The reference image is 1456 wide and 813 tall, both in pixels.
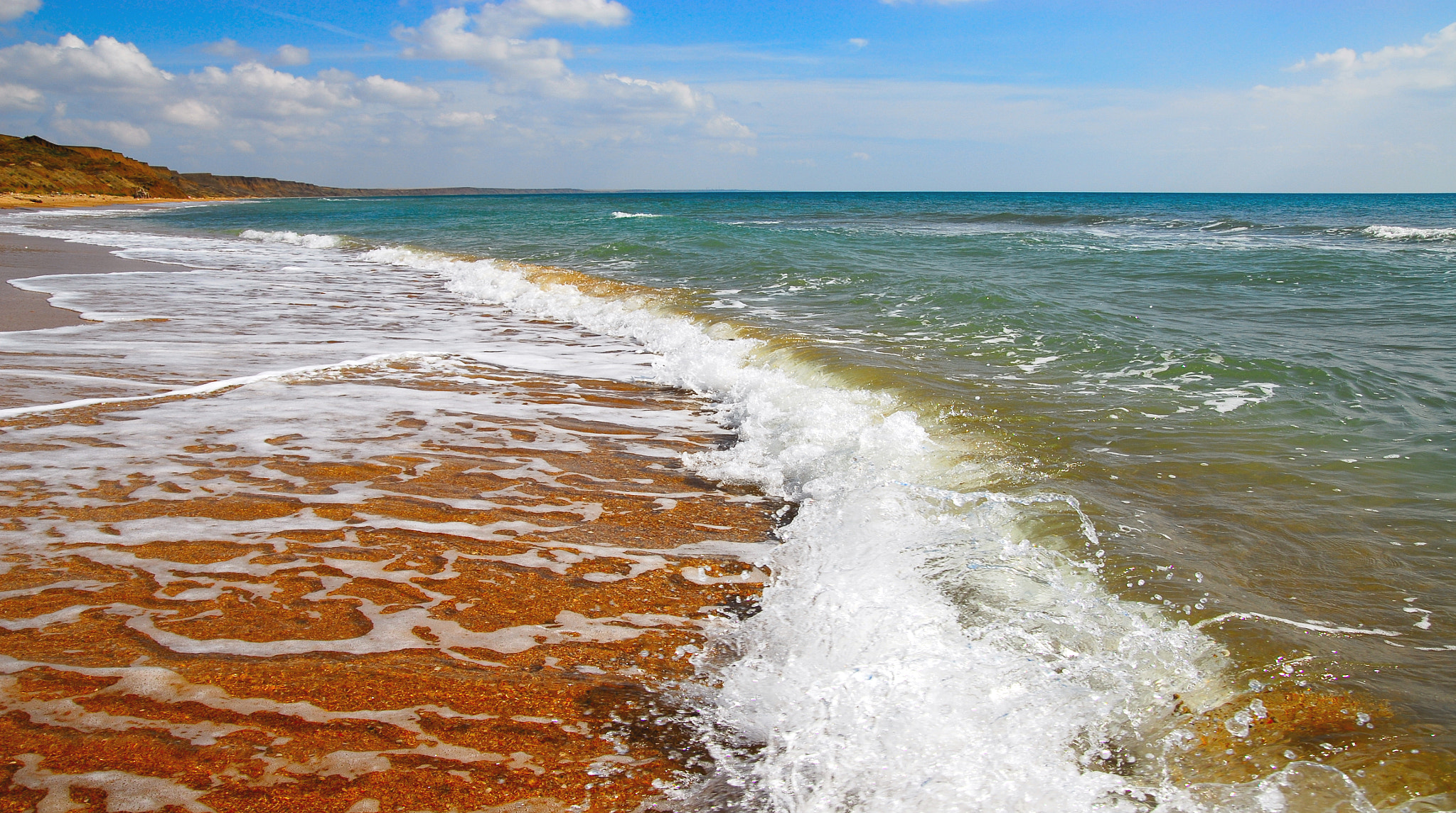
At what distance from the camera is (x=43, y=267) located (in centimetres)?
1552

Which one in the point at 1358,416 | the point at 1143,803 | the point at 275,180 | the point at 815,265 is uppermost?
the point at 275,180

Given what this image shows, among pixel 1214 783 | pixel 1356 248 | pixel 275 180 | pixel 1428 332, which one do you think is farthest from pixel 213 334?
pixel 275 180

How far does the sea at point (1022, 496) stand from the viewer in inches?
96.8

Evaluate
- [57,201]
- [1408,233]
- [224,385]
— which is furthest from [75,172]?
[1408,233]

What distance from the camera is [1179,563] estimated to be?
3672 mm

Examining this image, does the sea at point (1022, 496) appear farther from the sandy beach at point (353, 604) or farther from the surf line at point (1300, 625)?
the sandy beach at point (353, 604)

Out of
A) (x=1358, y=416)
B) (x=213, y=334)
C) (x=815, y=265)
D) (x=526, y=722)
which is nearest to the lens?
(x=526, y=722)

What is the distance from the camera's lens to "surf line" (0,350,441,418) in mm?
5741

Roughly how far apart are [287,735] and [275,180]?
176771mm

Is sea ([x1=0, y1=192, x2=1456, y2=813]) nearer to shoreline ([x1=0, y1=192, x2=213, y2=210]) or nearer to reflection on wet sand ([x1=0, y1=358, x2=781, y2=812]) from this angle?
reflection on wet sand ([x1=0, y1=358, x2=781, y2=812])

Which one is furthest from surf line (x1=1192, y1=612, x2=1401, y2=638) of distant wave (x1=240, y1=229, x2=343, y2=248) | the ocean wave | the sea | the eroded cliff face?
the eroded cliff face

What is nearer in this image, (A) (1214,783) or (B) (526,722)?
(A) (1214,783)

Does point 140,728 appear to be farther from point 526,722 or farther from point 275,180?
point 275,180

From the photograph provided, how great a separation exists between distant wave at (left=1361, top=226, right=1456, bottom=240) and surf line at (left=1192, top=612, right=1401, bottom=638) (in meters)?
28.0
